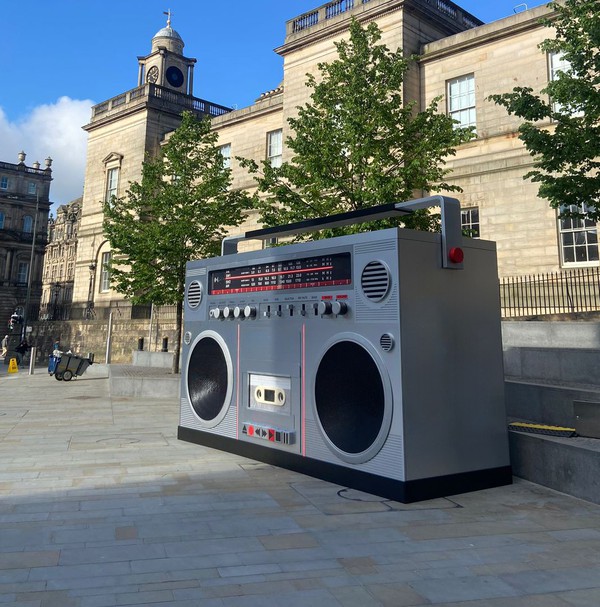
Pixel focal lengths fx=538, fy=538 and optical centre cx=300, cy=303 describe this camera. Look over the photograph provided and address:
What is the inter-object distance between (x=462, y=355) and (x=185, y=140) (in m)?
14.4

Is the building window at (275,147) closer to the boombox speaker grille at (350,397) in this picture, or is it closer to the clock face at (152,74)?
the clock face at (152,74)

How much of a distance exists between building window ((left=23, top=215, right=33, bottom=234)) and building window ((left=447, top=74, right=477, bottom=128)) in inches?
2857

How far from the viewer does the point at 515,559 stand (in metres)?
3.44

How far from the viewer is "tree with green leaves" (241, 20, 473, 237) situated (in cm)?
1202

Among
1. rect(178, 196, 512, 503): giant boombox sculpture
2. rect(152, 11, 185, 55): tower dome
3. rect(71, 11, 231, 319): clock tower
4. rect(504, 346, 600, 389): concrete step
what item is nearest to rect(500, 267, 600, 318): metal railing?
rect(504, 346, 600, 389): concrete step

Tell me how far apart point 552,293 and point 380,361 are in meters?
12.2

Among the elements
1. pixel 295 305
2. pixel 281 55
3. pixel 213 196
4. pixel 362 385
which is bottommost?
pixel 362 385

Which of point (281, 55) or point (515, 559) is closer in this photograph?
point (515, 559)

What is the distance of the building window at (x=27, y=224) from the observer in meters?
77.0

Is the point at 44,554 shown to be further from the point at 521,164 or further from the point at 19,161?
the point at 19,161

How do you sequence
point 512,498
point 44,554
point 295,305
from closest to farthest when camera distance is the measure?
point 44,554
point 512,498
point 295,305

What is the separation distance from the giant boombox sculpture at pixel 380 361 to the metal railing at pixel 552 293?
32.9 feet

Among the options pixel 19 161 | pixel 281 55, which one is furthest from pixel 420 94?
pixel 19 161

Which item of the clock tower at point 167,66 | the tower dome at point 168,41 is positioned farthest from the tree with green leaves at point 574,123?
the tower dome at point 168,41
